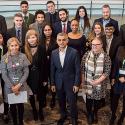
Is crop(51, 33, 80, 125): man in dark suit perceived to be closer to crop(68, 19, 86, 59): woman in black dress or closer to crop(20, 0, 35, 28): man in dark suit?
crop(68, 19, 86, 59): woman in black dress

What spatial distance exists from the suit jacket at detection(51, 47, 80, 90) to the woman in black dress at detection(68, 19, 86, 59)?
0.66 metres

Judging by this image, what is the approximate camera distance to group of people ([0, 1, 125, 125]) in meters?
4.33

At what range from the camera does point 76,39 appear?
500cm

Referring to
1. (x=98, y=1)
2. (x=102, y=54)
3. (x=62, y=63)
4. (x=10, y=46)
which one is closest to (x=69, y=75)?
(x=62, y=63)

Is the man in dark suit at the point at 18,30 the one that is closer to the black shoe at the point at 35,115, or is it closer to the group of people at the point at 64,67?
the group of people at the point at 64,67

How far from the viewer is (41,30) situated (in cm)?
515

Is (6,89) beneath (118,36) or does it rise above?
beneath

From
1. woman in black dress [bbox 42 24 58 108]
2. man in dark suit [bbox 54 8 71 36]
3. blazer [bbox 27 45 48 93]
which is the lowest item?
blazer [bbox 27 45 48 93]

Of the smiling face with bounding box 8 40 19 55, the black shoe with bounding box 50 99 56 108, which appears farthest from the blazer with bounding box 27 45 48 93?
the black shoe with bounding box 50 99 56 108

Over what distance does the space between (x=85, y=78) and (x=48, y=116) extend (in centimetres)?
100

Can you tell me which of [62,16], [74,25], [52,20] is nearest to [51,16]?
[52,20]

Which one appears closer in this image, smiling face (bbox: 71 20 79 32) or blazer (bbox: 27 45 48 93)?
blazer (bbox: 27 45 48 93)

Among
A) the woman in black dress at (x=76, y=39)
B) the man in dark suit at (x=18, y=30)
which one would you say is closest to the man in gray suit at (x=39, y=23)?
the man in dark suit at (x=18, y=30)

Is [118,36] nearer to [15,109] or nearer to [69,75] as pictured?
[69,75]
